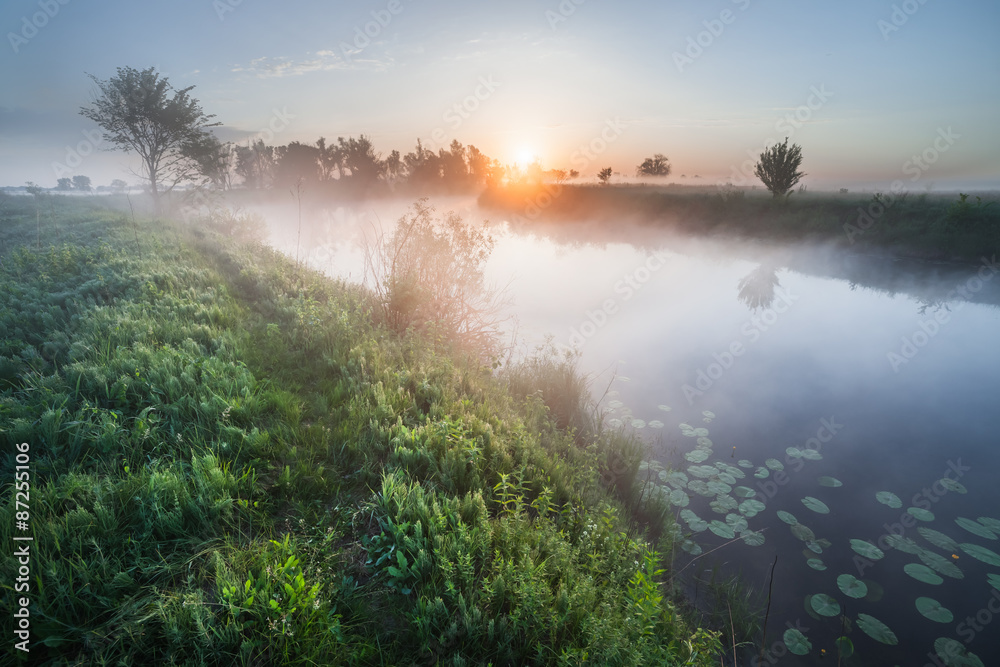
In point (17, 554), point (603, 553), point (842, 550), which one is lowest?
point (842, 550)

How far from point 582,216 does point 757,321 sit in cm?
3015

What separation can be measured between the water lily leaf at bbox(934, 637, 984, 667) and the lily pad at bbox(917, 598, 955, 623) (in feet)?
0.63

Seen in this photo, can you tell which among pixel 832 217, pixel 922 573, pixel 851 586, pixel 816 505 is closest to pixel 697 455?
pixel 816 505

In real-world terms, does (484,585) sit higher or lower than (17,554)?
lower

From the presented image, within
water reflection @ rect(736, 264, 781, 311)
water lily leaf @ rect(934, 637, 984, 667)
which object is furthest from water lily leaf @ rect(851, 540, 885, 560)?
water reflection @ rect(736, 264, 781, 311)

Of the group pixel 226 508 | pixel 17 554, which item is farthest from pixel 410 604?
pixel 17 554

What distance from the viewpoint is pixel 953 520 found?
540 centimetres

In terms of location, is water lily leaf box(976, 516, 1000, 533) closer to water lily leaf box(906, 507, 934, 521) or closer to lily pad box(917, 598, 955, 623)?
water lily leaf box(906, 507, 934, 521)

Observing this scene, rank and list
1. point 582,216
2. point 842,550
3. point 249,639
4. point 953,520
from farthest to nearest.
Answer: point 582,216, point 953,520, point 842,550, point 249,639

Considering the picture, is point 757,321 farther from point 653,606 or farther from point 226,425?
point 226,425

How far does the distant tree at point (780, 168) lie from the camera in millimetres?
28984

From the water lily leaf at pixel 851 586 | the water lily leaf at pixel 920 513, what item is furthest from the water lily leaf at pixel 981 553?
the water lily leaf at pixel 851 586

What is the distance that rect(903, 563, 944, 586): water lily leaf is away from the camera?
4531 mm

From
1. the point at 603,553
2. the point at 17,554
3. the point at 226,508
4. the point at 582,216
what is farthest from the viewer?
the point at 582,216
